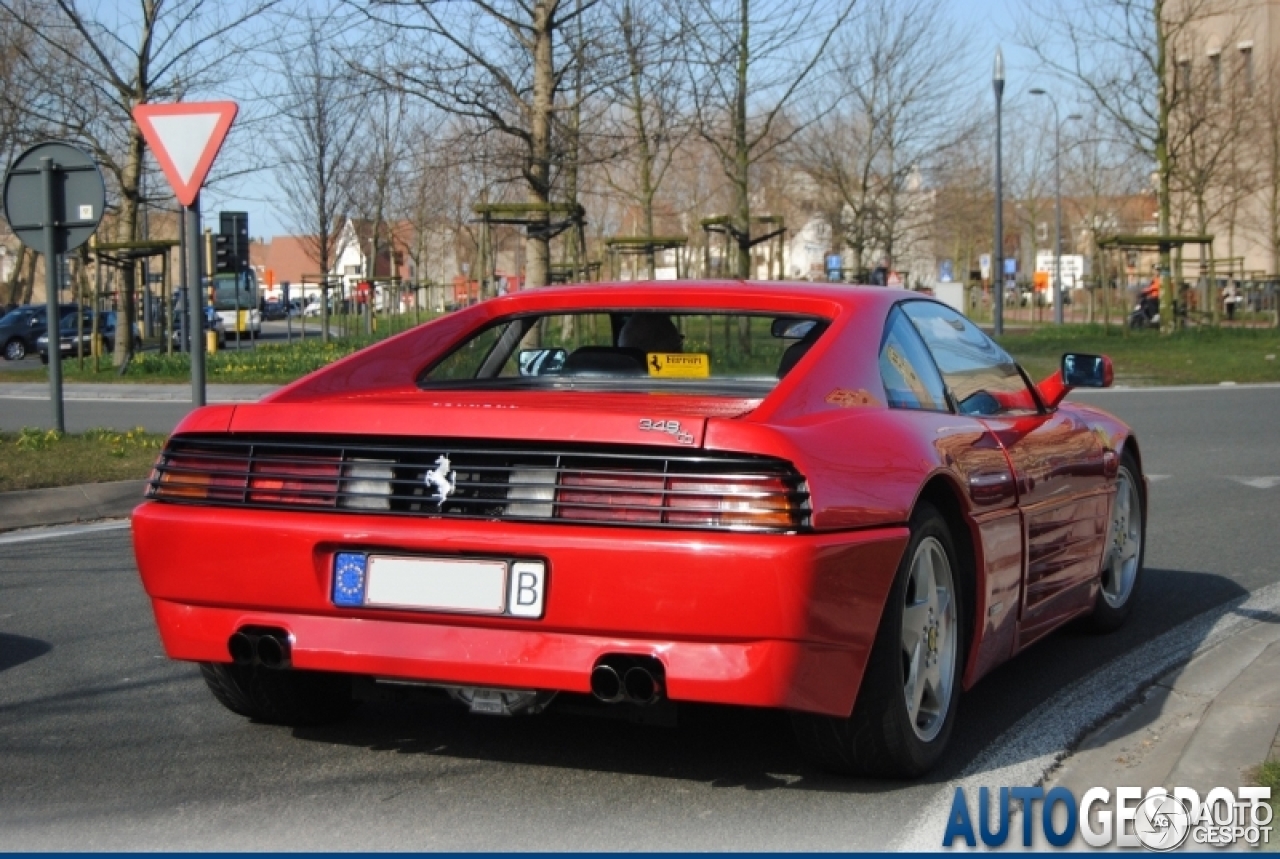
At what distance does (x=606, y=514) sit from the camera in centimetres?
409

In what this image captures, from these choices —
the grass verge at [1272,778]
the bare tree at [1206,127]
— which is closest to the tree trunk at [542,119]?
the grass verge at [1272,778]

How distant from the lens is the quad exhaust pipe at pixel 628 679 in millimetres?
4062

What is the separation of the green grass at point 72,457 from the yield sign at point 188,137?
2064 millimetres

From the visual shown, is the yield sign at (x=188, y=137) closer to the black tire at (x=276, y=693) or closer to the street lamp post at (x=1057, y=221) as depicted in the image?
the black tire at (x=276, y=693)

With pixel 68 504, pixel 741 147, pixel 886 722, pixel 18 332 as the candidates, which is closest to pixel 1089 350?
pixel 741 147

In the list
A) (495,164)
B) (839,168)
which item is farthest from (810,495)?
(839,168)

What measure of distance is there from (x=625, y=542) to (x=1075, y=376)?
2852 millimetres

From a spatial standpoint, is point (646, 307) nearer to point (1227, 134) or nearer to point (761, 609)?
point (761, 609)

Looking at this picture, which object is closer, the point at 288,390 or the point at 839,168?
the point at 288,390

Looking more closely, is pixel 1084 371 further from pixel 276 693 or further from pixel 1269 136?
pixel 1269 136

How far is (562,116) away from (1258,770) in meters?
17.7

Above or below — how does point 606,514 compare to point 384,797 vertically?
above

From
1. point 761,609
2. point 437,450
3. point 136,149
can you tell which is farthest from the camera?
point 136,149

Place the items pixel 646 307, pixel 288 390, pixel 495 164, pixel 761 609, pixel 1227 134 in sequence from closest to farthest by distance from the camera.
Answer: pixel 761 609, pixel 288 390, pixel 646 307, pixel 495 164, pixel 1227 134
